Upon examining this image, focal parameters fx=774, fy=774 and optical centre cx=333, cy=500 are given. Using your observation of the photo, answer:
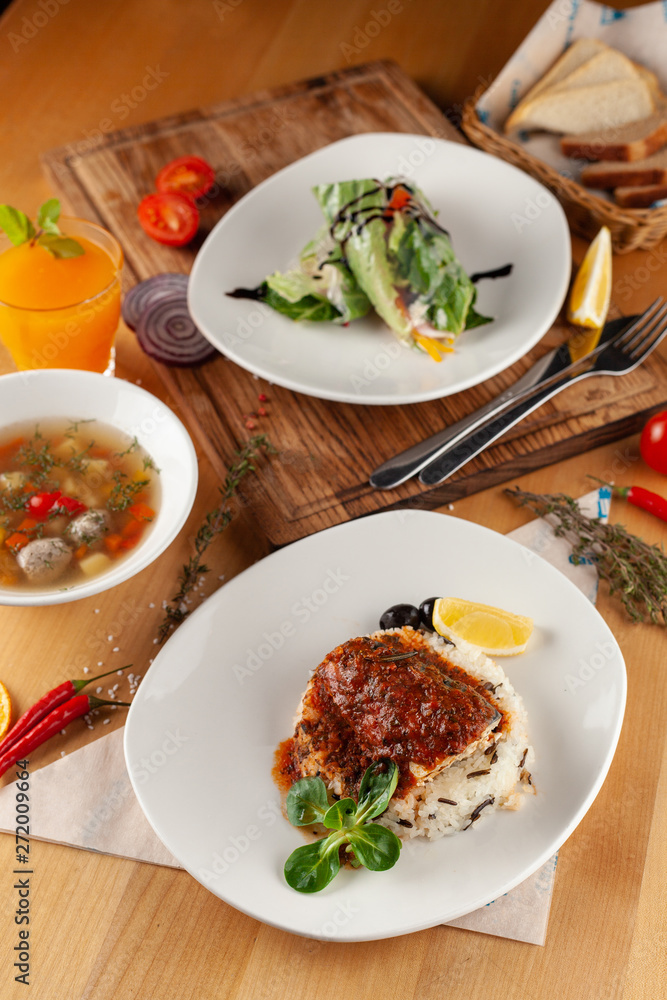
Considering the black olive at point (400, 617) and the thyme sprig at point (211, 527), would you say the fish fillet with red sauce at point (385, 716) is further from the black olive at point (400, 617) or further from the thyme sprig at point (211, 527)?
the thyme sprig at point (211, 527)

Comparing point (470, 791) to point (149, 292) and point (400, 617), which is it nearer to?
point (400, 617)

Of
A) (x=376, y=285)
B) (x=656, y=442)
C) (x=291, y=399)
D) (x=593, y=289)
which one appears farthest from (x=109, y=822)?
(x=593, y=289)

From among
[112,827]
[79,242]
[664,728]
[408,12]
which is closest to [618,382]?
[664,728]

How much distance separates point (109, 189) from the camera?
10.4ft

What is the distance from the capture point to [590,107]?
3.22 metres

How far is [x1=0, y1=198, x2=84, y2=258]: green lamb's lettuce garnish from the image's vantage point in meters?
2.34

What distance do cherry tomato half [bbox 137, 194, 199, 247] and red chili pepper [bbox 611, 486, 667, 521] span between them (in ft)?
6.03

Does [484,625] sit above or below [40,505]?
above

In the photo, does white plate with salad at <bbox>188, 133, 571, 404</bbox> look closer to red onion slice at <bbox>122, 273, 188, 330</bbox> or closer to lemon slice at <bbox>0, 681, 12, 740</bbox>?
red onion slice at <bbox>122, 273, 188, 330</bbox>

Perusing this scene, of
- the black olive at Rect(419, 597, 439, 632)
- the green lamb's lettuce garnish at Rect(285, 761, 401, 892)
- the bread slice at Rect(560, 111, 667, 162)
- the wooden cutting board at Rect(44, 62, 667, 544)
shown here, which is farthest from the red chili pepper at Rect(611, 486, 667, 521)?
the bread slice at Rect(560, 111, 667, 162)

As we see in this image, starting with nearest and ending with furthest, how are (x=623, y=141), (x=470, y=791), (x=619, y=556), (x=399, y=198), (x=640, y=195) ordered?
(x=470, y=791)
(x=619, y=556)
(x=399, y=198)
(x=640, y=195)
(x=623, y=141)

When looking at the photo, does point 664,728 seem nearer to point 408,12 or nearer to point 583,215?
point 583,215

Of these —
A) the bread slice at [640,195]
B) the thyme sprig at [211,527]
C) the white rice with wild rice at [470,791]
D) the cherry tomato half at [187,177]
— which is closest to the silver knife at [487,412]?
the thyme sprig at [211,527]

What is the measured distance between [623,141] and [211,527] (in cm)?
237
